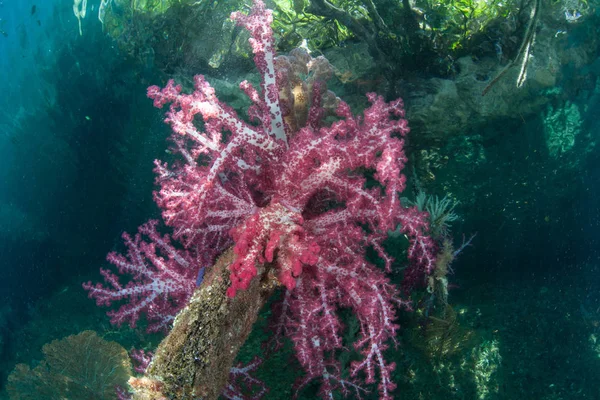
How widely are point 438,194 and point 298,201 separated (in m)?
3.21

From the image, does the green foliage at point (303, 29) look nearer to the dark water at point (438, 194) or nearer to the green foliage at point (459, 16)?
the dark water at point (438, 194)

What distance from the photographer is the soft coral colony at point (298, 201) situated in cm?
246

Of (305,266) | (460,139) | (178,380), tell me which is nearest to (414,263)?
(305,266)

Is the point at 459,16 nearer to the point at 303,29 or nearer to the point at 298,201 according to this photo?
the point at 303,29

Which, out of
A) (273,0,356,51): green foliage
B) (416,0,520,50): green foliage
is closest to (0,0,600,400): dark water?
(273,0,356,51): green foliage

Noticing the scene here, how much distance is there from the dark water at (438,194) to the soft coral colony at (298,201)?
1.59m

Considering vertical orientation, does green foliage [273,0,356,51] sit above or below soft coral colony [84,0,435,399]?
above

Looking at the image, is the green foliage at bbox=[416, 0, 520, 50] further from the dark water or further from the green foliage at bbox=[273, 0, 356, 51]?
the green foliage at bbox=[273, 0, 356, 51]

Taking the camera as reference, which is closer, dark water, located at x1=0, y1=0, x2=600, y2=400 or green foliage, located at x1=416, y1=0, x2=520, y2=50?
green foliage, located at x1=416, y1=0, x2=520, y2=50

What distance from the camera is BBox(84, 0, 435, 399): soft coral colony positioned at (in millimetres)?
2455

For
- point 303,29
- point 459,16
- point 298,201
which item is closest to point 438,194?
point 459,16

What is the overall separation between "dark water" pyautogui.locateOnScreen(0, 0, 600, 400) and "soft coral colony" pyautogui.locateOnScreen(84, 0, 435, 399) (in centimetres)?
159

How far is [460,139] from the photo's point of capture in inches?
176

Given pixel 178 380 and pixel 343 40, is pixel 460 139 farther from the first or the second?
pixel 178 380
